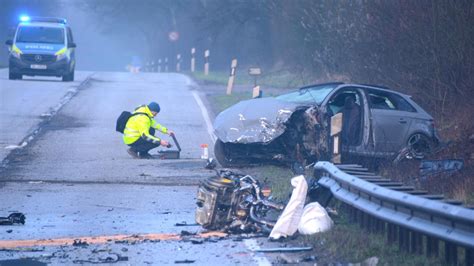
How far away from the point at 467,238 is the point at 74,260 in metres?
3.46

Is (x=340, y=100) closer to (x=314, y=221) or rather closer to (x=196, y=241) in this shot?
(x=314, y=221)

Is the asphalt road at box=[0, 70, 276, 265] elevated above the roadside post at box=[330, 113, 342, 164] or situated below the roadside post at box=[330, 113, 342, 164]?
below

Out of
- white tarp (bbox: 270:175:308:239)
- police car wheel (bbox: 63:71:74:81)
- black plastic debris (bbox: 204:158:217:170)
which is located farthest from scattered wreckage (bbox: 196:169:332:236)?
police car wheel (bbox: 63:71:74:81)

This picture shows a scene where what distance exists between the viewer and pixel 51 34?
34.3 metres

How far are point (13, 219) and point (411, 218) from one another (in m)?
4.65

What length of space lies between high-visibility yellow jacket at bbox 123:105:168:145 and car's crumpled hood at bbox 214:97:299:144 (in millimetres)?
1870

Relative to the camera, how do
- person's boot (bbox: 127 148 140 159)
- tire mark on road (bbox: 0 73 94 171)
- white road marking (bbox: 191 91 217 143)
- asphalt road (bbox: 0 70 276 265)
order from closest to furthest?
asphalt road (bbox: 0 70 276 265) → tire mark on road (bbox: 0 73 94 171) → person's boot (bbox: 127 148 140 159) → white road marking (bbox: 191 91 217 143)

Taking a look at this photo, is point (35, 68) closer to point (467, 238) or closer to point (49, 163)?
point (49, 163)

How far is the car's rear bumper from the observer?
3294 cm

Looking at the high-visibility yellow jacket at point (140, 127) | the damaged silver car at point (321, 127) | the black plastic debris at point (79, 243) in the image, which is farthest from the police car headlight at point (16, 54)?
the black plastic debris at point (79, 243)

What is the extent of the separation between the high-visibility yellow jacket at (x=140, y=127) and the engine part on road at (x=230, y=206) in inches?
262

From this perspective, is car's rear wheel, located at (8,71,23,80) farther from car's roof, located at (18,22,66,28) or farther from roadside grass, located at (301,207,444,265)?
roadside grass, located at (301,207,444,265)

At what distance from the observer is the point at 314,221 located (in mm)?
9312

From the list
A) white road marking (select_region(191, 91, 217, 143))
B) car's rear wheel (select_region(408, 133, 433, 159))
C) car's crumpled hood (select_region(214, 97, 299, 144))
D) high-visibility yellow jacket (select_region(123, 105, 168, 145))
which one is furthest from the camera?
white road marking (select_region(191, 91, 217, 143))
